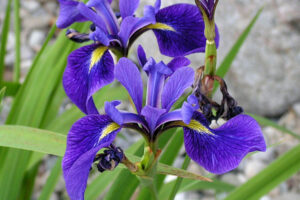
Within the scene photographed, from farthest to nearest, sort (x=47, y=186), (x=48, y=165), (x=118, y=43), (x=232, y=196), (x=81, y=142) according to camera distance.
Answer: (x=48, y=165), (x=47, y=186), (x=232, y=196), (x=118, y=43), (x=81, y=142)

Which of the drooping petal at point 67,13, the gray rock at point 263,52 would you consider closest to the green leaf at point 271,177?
the drooping petal at point 67,13

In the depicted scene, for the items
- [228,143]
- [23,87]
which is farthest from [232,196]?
[23,87]

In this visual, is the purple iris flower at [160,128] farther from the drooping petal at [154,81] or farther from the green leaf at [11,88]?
the green leaf at [11,88]

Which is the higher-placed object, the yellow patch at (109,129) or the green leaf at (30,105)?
the yellow patch at (109,129)

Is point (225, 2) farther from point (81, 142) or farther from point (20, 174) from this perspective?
point (81, 142)

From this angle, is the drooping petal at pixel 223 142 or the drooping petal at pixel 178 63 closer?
the drooping petal at pixel 223 142

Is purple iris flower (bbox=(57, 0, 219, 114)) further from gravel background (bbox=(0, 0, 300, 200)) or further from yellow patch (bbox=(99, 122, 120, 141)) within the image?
gravel background (bbox=(0, 0, 300, 200))

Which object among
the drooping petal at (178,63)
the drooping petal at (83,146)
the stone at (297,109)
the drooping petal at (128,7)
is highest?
the drooping petal at (128,7)
